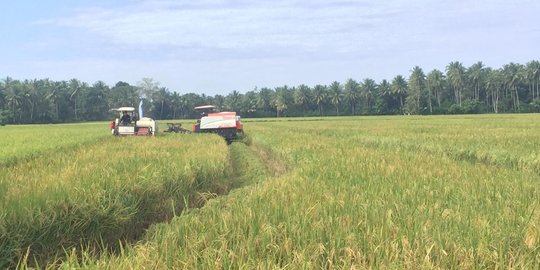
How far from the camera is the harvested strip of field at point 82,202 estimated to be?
208 inches

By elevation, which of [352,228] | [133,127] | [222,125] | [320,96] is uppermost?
[320,96]

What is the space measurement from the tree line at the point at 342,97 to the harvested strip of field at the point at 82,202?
8448 cm

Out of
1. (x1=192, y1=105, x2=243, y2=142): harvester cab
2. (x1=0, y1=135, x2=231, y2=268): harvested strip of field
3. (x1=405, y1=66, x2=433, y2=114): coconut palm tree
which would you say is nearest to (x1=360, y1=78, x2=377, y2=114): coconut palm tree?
(x1=405, y1=66, x2=433, y2=114): coconut palm tree

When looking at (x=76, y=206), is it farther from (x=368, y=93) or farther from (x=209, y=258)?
(x=368, y=93)

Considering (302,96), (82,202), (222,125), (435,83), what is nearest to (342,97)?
(302,96)

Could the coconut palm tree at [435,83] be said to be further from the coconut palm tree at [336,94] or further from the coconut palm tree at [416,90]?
the coconut palm tree at [336,94]

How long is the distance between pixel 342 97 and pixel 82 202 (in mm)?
102868

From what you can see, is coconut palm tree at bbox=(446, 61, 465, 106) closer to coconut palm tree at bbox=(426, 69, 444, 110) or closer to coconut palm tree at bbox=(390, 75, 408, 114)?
coconut palm tree at bbox=(426, 69, 444, 110)

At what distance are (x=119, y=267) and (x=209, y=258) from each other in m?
0.65

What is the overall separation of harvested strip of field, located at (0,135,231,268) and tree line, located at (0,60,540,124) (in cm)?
8448

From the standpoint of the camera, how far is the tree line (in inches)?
3667

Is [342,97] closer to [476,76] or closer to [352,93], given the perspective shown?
[352,93]

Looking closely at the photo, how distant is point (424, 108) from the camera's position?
95000 millimetres

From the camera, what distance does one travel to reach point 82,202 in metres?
6.00
